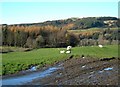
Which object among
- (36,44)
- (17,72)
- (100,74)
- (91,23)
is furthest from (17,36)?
(91,23)

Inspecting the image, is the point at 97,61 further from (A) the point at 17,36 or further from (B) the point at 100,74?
(A) the point at 17,36

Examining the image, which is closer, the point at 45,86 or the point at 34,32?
the point at 45,86

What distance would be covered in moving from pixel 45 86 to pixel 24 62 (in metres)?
15.2

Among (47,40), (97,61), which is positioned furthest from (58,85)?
(47,40)

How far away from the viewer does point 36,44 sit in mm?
81312

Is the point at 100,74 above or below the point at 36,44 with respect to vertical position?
above

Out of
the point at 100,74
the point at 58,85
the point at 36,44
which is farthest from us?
the point at 36,44

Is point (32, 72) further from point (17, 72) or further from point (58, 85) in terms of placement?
point (58, 85)

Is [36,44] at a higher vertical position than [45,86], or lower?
lower

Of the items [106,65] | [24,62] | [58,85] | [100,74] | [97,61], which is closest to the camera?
[58,85]

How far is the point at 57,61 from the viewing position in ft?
116

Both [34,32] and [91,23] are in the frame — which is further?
[91,23]

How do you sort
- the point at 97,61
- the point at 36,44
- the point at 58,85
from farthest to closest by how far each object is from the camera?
the point at 36,44
the point at 97,61
the point at 58,85

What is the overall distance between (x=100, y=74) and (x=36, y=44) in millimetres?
59284
